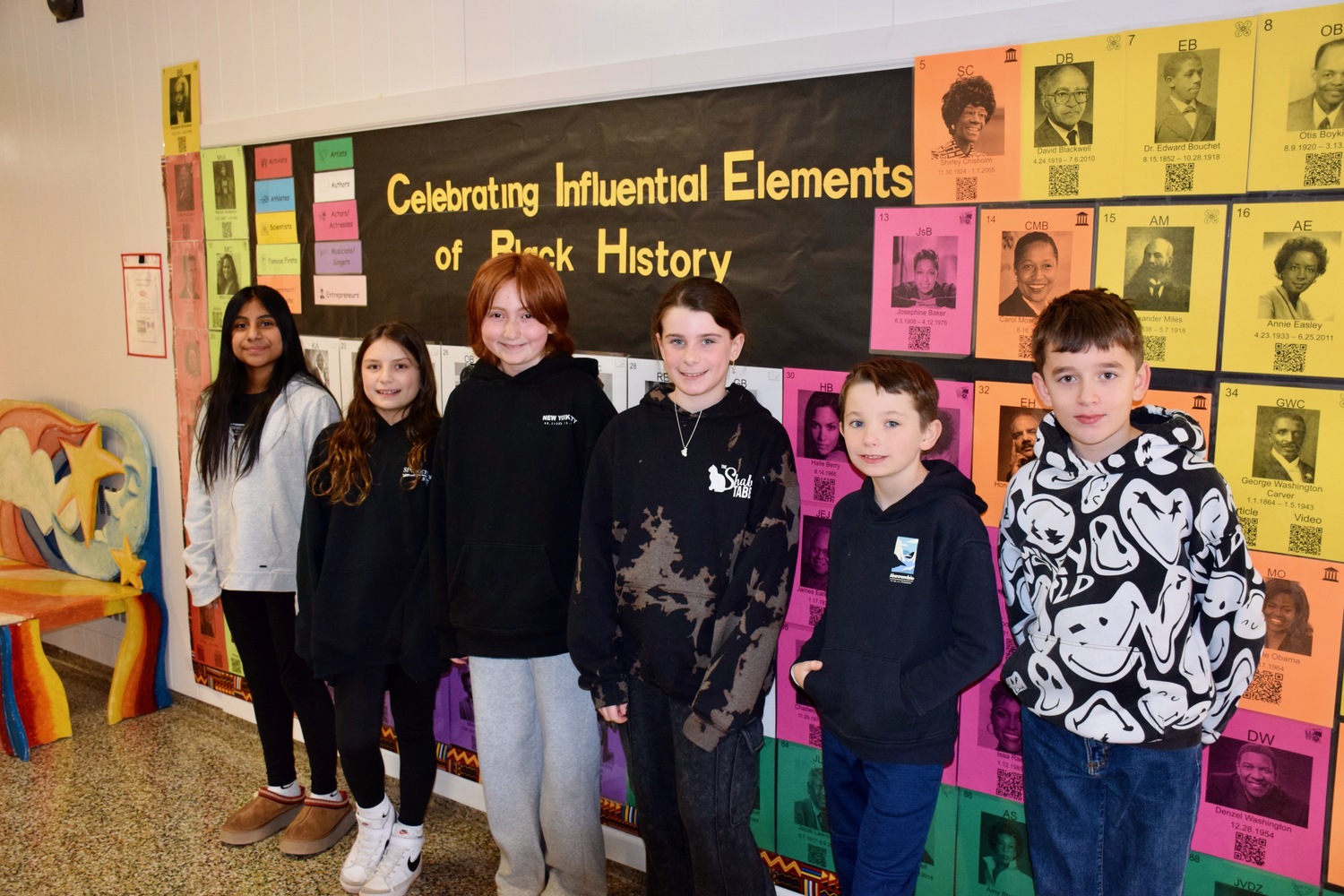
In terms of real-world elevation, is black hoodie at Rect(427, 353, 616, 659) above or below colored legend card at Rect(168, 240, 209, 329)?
below

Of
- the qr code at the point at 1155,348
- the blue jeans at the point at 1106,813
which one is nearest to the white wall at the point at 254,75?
the qr code at the point at 1155,348

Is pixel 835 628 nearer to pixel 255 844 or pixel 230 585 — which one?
pixel 230 585

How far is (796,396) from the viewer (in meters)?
2.13

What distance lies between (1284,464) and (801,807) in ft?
3.99

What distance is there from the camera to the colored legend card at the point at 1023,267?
1.77 meters

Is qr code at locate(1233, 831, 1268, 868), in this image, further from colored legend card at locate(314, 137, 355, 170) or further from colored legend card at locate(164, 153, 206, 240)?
colored legend card at locate(164, 153, 206, 240)

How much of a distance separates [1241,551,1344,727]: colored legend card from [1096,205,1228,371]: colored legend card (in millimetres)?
375

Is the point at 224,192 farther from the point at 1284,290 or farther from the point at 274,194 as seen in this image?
the point at 1284,290

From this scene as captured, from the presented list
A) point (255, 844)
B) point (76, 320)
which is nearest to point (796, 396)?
point (255, 844)

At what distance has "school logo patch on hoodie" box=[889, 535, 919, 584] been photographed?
1.69m

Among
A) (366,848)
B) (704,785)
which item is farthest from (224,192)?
(704,785)

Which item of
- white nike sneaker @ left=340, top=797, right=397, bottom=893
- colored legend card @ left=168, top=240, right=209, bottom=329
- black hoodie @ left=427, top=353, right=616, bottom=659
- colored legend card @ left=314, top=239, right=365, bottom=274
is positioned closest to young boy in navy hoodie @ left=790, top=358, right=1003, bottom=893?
black hoodie @ left=427, top=353, right=616, bottom=659

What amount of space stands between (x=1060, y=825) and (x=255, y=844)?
6.76 ft

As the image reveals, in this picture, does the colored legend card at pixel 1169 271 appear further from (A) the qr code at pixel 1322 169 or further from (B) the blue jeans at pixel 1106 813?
(B) the blue jeans at pixel 1106 813
